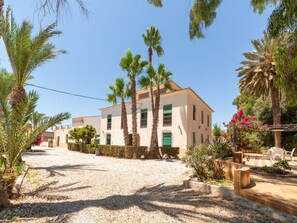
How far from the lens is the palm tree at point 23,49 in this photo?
7.52 meters

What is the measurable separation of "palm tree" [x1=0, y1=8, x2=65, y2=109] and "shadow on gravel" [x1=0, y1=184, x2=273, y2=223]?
4.76 m

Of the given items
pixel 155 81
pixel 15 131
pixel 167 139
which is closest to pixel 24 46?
pixel 15 131

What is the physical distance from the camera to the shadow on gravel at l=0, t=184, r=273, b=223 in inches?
148

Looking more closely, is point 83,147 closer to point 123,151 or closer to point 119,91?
point 123,151

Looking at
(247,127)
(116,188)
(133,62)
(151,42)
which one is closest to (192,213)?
(116,188)

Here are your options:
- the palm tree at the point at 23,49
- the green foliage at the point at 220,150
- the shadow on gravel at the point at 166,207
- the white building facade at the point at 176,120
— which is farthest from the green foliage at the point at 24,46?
the white building facade at the point at 176,120

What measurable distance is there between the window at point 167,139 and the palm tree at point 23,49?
12475mm

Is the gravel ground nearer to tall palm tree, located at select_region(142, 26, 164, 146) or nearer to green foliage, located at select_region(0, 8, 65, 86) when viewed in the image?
green foliage, located at select_region(0, 8, 65, 86)

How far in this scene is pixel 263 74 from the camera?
55.7 ft

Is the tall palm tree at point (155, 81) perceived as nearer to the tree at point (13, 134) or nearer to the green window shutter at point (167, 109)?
the green window shutter at point (167, 109)

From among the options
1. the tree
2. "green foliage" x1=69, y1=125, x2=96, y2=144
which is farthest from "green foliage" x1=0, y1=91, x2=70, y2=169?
"green foliage" x1=69, y1=125, x2=96, y2=144

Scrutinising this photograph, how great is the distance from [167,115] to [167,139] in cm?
252

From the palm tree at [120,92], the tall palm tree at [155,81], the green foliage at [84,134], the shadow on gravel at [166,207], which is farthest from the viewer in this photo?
the green foliage at [84,134]

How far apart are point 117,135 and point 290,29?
67.7 feet
